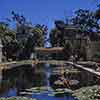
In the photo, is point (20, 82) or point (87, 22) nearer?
point (20, 82)

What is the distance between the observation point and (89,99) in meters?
12.7

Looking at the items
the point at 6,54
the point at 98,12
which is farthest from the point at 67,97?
the point at 6,54

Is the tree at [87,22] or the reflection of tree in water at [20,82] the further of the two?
the tree at [87,22]

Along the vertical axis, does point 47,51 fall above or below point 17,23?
below

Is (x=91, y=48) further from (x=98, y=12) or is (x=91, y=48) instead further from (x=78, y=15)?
(x=78, y=15)

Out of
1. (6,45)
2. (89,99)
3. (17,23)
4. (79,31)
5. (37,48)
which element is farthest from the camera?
(17,23)

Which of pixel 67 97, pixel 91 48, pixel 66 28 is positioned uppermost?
pixel 66 28

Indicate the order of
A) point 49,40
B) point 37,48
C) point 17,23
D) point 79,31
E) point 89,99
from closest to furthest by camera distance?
point 89,99, point 79,31, point 37,48, point 17,23, point 49,40

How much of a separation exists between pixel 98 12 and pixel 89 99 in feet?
155

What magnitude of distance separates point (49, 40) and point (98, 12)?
1316 inches

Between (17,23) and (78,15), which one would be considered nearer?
(78,15)

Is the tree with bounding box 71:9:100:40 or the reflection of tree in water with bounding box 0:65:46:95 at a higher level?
the tree with bounding box 71:9:100:40

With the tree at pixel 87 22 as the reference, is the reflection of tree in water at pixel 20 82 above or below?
below

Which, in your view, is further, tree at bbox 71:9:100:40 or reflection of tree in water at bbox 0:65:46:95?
tree at bbox 71:9:100:40
